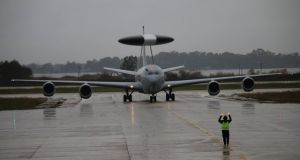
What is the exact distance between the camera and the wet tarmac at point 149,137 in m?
17.2

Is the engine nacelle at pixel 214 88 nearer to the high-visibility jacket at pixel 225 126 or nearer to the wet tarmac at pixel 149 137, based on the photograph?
the wet tarmac at pixel 149 137

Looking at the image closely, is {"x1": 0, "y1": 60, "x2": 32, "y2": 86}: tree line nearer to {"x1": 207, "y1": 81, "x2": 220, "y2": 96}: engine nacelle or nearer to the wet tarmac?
{"x1": 207, "y1": 81, "x2": 220, "y2": 96}: engine nacelle

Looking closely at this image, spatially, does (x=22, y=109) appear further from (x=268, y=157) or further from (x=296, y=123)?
(x=268, y=157)

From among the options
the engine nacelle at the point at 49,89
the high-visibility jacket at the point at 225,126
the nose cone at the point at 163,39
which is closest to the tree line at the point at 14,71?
the engine nacelle at the point at 49,89

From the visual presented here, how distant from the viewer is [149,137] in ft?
71.1

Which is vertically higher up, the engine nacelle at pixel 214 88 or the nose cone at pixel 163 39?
the nose cone at pixel 163 39

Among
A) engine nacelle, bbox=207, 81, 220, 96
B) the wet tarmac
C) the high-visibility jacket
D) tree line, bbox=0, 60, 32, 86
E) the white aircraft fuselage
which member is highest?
tree line, bbox=0, 60, 32, 86

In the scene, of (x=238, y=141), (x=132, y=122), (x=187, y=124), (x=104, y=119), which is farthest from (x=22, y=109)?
(x=238, y=141)

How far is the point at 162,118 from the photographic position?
30625 millimetres

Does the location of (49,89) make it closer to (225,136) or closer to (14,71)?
(225,136)

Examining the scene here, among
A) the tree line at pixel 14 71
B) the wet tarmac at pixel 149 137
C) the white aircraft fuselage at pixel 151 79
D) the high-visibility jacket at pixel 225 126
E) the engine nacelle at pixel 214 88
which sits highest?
the tree line at pixel 14 71

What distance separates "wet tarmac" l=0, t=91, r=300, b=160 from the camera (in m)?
17.2

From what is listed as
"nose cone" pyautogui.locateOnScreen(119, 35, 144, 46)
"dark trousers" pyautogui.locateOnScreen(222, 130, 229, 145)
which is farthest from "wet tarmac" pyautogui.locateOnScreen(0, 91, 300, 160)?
"nose cone" pyautogui.locateOnScreen(119, 35, 144, 46)

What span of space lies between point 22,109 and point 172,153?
1023 inches
